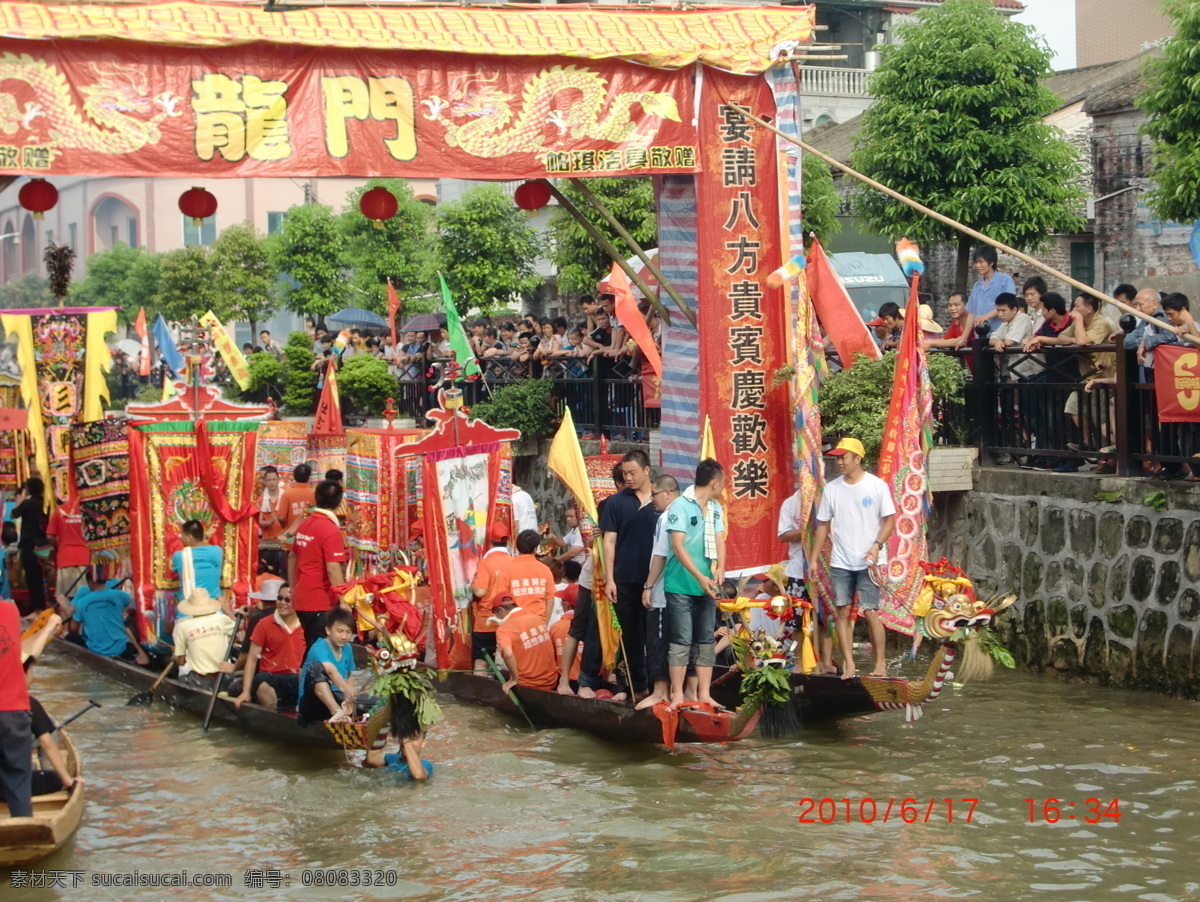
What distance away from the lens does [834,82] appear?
1432 inches

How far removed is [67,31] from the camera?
1029 centimetres

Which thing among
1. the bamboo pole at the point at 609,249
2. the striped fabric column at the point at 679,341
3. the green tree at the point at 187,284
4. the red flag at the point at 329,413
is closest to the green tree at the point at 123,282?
the green tree at the point at 187,284

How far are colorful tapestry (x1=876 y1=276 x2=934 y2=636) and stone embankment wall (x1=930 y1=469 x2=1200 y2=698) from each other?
155 centimetres

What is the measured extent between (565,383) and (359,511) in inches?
181

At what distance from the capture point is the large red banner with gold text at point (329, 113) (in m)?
10.3

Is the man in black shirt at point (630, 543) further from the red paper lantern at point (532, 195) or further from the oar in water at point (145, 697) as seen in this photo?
the oar in water at point (145, 697)

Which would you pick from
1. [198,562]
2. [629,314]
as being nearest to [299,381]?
[629,314]

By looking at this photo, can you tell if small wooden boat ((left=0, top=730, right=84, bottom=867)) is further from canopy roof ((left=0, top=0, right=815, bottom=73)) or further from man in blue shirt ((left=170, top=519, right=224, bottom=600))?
canopy roof ((left=0, top=0, right=815, bottom=73))

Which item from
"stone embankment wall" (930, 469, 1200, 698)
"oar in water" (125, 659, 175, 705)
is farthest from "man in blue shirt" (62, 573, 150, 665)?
"stone embankment wall" (930, 469, 1200, 698)

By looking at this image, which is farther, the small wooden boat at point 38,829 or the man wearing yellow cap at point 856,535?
the man wearing yellow cap at point 856,535

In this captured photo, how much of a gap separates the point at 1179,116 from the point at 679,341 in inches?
373

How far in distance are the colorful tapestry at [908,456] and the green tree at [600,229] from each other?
43.2ft
